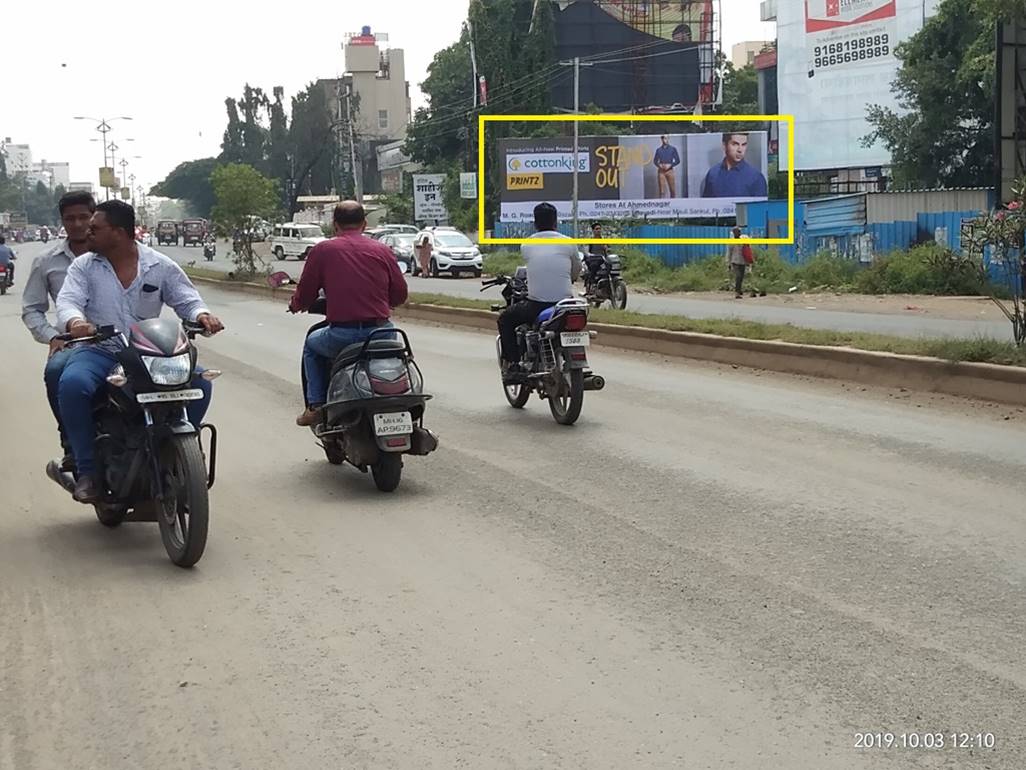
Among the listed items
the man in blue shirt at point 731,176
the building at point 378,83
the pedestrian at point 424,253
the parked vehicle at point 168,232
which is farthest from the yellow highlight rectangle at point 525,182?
the building at point 378,83

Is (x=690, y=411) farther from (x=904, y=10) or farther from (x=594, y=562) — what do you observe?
(x=904, y=10)

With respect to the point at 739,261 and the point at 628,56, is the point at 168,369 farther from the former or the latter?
the point at 628,56

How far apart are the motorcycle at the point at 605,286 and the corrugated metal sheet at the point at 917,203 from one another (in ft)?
56.8

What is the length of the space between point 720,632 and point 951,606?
3.26 ft

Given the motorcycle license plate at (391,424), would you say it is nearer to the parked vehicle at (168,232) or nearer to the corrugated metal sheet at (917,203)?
the corrugated metal sheet at (917,203)

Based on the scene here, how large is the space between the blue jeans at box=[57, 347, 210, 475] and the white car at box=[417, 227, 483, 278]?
4019 centimetres

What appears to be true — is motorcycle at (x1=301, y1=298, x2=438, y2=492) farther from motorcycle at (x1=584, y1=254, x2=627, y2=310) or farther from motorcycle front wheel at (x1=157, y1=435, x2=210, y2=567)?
motorcycle at (x1=584, y1=254, x2=627, y2=310)

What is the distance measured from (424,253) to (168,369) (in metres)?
42.0

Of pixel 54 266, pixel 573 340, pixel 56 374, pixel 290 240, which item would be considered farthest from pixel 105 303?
pixel 290 240

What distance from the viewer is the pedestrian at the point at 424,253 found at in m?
46.8

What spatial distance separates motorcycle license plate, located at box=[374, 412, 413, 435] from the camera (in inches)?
285

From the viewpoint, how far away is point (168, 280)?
6.40m

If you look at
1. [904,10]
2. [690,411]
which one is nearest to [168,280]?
[690,411]

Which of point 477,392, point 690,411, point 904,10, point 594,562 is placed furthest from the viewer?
point 904,10
